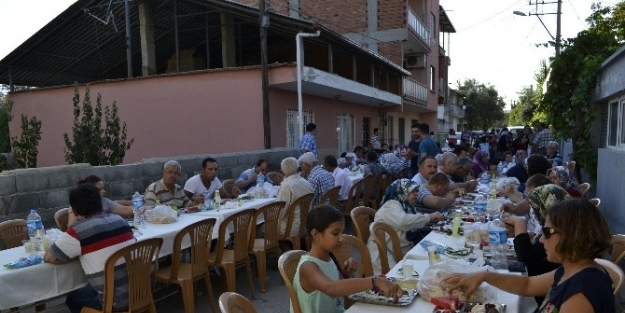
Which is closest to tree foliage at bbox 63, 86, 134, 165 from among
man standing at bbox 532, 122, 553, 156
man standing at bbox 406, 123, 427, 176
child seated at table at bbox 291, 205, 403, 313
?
man standing at bbox 406, 123, 427, 176

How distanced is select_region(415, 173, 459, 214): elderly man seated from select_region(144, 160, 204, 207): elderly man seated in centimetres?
315

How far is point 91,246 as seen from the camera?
140 inches

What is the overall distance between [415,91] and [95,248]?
21.7m

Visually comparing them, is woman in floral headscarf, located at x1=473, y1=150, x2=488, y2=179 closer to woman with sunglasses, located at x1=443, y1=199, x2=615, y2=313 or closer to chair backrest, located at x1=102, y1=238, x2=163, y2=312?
chair backrest, located at x1=102, y1=238, x2=163, y2=312

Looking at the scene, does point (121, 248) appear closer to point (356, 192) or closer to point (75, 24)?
point (356, 192)

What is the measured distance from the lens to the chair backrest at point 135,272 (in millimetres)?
3494

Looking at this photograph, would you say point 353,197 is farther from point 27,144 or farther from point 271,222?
point 27,144

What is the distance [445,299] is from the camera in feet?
8.11

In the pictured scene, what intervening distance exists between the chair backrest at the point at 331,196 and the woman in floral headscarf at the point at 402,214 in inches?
94.7

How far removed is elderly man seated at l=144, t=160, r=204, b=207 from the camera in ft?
19.8

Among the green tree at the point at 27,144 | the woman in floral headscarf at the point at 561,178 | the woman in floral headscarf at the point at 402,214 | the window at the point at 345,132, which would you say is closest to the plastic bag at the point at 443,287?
the woman in floral headscarf at the point at 402,214

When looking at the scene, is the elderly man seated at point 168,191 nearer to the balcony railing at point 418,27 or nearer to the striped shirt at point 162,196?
the striped shirt at point 162,196

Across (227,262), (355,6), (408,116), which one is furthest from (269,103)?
(408,116)

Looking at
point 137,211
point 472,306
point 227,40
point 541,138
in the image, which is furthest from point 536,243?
point 227,40
